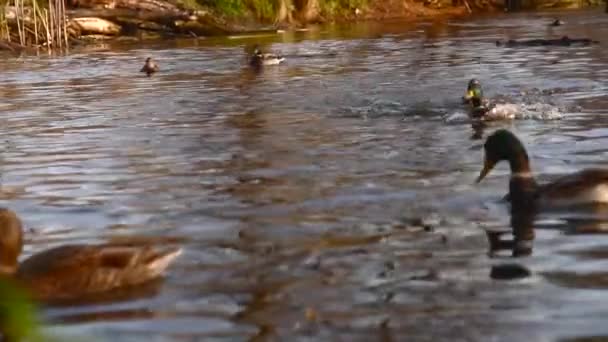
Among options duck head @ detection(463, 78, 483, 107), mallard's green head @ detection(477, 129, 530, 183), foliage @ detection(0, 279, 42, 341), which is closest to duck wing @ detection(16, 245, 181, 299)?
mallard's green head @ detection(477, 129, 530, 183)

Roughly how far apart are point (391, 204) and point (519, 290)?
9.38ft

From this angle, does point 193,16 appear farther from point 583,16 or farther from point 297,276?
point 297,276

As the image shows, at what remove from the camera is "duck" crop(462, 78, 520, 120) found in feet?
49.9

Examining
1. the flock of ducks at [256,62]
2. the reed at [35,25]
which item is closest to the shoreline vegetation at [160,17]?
the reed at [35,25]

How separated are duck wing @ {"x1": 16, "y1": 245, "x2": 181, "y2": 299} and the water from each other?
0.14 m

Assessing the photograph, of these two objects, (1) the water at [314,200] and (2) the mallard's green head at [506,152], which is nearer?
(1) the water at [314,200]

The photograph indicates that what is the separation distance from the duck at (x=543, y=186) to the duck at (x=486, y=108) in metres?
5.50

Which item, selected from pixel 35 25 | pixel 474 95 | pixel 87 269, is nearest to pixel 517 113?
pixel 474 95

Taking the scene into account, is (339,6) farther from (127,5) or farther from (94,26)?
(94,26)

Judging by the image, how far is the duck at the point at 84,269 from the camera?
6.61 metres

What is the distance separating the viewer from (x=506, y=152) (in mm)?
9547

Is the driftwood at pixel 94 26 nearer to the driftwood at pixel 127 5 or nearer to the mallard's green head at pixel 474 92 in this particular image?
the driftwood at pixel 127 5

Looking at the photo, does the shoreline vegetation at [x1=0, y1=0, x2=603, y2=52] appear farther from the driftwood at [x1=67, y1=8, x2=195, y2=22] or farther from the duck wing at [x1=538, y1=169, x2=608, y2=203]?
the duck wing at [x1=538, y1=169, x2=608, y2=203]

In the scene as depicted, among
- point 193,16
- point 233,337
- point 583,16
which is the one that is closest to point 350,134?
point 233,337
